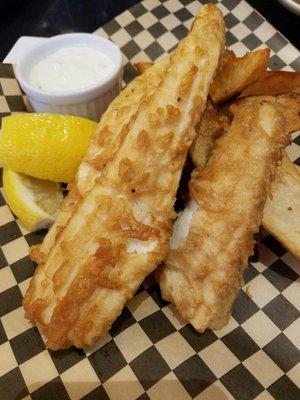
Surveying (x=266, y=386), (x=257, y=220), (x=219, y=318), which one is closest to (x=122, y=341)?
(x=219, y=318)

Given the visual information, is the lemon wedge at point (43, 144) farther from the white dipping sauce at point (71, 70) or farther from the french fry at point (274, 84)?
the french fry at point (274, 84)

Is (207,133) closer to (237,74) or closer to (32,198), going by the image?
(237,74)

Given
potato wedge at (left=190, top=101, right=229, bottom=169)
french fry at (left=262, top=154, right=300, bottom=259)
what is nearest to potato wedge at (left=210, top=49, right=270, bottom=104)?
potato wedge at (left=190, top=101, right=229, bottom=169)

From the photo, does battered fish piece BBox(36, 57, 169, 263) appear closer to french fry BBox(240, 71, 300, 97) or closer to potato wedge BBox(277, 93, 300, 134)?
french fry BBox(240, 71, 300, 97)

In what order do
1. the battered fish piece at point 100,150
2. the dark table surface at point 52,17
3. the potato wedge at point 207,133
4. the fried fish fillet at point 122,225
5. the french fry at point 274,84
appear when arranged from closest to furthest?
the fried fish fillet at point 122,225, the battered fish piece at point 100,150, the potato wedge at point 207,133, the french fry at point 274,84, the dark table surface at point 52,17

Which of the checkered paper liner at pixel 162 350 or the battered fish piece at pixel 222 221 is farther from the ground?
the battered fish piece at pixel 222 221

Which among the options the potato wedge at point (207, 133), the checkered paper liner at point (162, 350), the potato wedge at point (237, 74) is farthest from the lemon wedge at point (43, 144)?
the potato wedge at point (237, 74)

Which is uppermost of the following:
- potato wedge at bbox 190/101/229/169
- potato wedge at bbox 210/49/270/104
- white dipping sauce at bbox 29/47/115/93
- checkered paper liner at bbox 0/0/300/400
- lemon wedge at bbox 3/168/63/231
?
potato wedge at bbox 210/49/270/104
